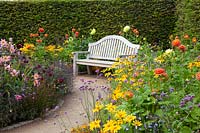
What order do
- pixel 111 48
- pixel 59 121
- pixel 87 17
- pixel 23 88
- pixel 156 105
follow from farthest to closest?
pixel 87 17 → pixel 111 48 → pixel 23 88 → pixel 59 121 → pixel 156 105

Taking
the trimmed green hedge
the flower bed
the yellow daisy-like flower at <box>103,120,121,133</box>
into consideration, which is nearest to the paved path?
the flower bed

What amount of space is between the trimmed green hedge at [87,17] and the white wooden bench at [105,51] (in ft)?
3.74

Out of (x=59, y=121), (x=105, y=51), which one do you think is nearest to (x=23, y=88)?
(x=59, y=121)

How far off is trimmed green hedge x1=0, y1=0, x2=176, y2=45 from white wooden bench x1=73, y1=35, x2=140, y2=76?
3.74 ft

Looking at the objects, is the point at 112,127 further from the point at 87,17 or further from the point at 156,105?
the point at 87,17

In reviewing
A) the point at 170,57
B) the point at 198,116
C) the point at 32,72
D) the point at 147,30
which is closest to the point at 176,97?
the point at 198,116

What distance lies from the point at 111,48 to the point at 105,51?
0.76 ft

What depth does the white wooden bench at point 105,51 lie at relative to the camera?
8781 mm

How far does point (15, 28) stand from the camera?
11.3m

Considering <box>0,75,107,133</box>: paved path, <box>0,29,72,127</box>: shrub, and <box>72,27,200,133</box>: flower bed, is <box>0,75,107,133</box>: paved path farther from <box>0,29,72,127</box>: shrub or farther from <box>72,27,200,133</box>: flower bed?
<box>72,27,200,133</box>: flower bed

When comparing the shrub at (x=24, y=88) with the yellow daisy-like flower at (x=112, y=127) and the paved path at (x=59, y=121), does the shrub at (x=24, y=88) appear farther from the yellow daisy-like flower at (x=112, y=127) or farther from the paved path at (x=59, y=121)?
the yellow daisy-like flower at (x=112, y=127)

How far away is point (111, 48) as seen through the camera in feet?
30.4

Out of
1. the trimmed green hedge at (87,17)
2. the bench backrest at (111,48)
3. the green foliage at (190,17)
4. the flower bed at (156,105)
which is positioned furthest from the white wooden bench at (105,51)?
the flower bed at (156,105)

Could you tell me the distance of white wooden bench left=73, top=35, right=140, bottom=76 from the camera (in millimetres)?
8781
